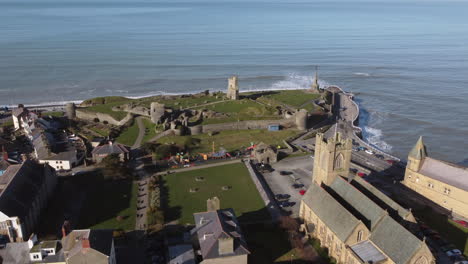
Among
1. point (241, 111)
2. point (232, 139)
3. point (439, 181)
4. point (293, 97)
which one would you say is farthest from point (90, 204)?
point (293, 97)

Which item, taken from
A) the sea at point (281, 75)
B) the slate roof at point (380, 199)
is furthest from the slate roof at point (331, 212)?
the sea at point (281, 75)

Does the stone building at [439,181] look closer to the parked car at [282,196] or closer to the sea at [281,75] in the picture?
the parked car at [282,196]

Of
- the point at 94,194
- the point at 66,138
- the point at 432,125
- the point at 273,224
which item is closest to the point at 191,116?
the point at 66,138

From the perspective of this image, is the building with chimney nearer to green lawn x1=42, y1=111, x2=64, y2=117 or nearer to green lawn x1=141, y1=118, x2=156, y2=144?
green lawn x1=141, y1=118, x2=156, y2=144

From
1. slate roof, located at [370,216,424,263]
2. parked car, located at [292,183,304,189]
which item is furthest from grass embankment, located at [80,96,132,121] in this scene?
slate roof, located at [370,216,424,263]

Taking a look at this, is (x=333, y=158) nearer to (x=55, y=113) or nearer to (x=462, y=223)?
(x=462, y=223)

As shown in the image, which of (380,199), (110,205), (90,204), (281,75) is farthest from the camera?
(281,75)

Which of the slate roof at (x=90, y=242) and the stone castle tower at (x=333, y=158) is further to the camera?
the stone castle tower at (x=333, y=158)
